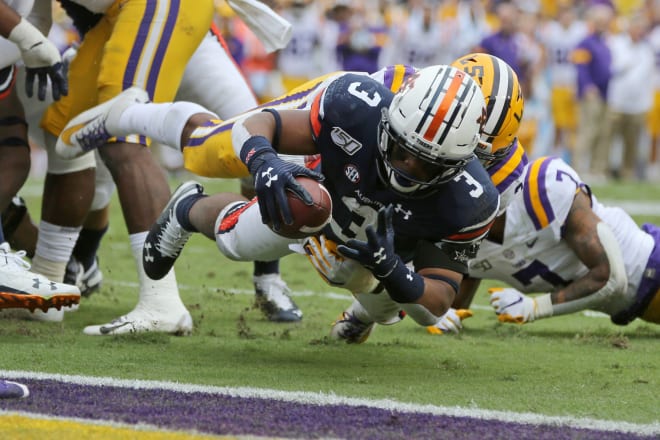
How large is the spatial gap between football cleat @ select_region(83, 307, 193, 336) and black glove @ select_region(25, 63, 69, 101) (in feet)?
3.29

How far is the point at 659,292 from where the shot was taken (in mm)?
4855

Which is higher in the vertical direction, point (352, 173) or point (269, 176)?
point (269, 176)

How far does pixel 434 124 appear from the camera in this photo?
348cm

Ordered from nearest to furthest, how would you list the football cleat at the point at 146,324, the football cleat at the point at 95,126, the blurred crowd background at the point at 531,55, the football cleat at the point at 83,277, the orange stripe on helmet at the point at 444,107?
the orange stripe on helmet at the point at 444,107
the football cleat at the point at 146,324
the football cleat at the point at 95,126
the football cleat at the point at 83,277
the blurred crowd background at the point at 531,55

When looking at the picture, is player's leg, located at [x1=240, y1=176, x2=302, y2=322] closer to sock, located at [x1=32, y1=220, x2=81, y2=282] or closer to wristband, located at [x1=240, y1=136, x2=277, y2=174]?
sock, located at [x1=32, y1=220, x2=81, y2=282]

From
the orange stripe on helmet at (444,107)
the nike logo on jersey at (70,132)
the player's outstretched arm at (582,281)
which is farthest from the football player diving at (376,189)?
the player's outstretched arm at (582,281)

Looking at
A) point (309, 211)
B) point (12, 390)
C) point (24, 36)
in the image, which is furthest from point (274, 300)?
point (12, 390)

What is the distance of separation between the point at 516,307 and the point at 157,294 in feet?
4.87

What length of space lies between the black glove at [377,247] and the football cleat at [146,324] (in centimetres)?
124

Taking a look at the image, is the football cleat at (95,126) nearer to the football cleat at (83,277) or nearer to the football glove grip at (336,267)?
the football cleat at (83,277)

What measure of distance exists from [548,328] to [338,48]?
8.80 m

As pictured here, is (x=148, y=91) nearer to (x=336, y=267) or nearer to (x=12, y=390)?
(x=336, y=267)

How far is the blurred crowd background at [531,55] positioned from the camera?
1431 cm

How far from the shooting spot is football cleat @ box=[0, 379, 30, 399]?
301cm
